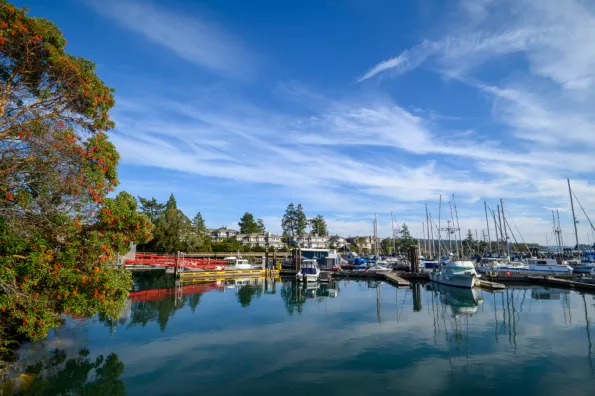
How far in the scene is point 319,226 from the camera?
128 metres

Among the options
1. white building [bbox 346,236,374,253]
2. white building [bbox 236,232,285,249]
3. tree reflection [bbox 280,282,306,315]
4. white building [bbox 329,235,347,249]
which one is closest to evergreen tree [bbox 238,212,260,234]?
white building [bbox 236,232,285,249]

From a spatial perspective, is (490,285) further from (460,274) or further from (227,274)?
(227,274)

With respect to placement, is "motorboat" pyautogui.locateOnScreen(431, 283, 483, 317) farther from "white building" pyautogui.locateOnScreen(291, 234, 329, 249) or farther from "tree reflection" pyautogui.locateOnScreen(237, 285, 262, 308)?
"white building" pyautogui.locateOnScreen(291, 234, 329, 249)

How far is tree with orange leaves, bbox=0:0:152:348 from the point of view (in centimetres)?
1068

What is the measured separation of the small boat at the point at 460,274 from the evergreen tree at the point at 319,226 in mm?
81457

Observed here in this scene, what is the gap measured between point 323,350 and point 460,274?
99.9 ft

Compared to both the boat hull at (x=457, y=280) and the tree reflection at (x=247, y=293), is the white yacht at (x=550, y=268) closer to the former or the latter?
the boat hull at (x=457, y=280)

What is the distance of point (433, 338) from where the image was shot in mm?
21578

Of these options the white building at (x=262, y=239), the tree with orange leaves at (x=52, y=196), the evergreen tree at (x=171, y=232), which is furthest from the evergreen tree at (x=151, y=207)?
the tree with orange leaves at (x=52, y=196)

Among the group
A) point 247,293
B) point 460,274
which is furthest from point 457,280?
point 247,293

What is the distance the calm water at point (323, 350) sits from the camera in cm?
1423

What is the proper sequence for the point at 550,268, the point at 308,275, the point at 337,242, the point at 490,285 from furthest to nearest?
the point at 337,242
the point at 308,275
the point at 550,268
the point at 490,285

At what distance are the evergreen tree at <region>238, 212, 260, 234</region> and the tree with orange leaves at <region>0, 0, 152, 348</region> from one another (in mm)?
104641

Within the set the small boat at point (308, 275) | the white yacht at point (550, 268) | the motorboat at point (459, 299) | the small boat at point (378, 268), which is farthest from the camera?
the small boat at point (378, 268)
